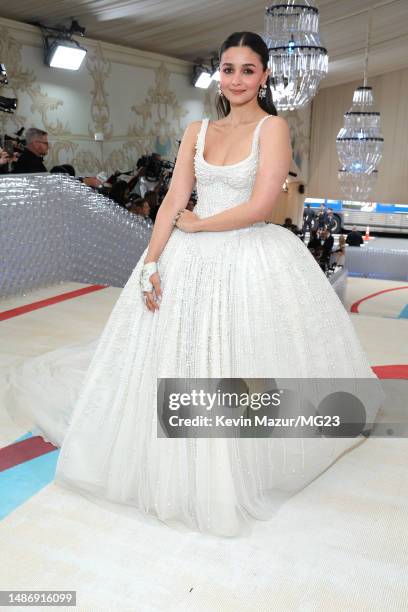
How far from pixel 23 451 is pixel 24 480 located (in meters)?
0.21

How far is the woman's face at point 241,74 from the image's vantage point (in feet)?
5.72

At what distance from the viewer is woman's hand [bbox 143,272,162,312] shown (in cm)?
181

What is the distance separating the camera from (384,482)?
6.73 feet

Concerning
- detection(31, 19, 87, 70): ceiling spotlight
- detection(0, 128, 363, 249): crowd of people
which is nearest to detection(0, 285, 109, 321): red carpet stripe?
detection(0, 128, 363, 249): crowd of people

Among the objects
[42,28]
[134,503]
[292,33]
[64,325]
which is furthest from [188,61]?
[134,503]

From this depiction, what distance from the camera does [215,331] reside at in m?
1.74

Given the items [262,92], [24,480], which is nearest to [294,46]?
[262,92]

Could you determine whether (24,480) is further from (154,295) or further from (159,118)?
(159,118)

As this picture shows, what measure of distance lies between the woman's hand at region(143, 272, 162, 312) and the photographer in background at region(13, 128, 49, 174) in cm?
335

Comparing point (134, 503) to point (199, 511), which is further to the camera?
point (134, 503)

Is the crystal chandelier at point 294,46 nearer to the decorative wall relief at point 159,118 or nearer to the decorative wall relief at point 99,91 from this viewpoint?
the decorative wall relief at point 99,91

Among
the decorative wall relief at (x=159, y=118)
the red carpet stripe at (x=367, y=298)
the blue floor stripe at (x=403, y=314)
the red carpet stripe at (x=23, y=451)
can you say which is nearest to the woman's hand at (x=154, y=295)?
the red carpet stripe at (x=23, y=451)

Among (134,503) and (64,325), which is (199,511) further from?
(64,325)

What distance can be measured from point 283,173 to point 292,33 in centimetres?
335
